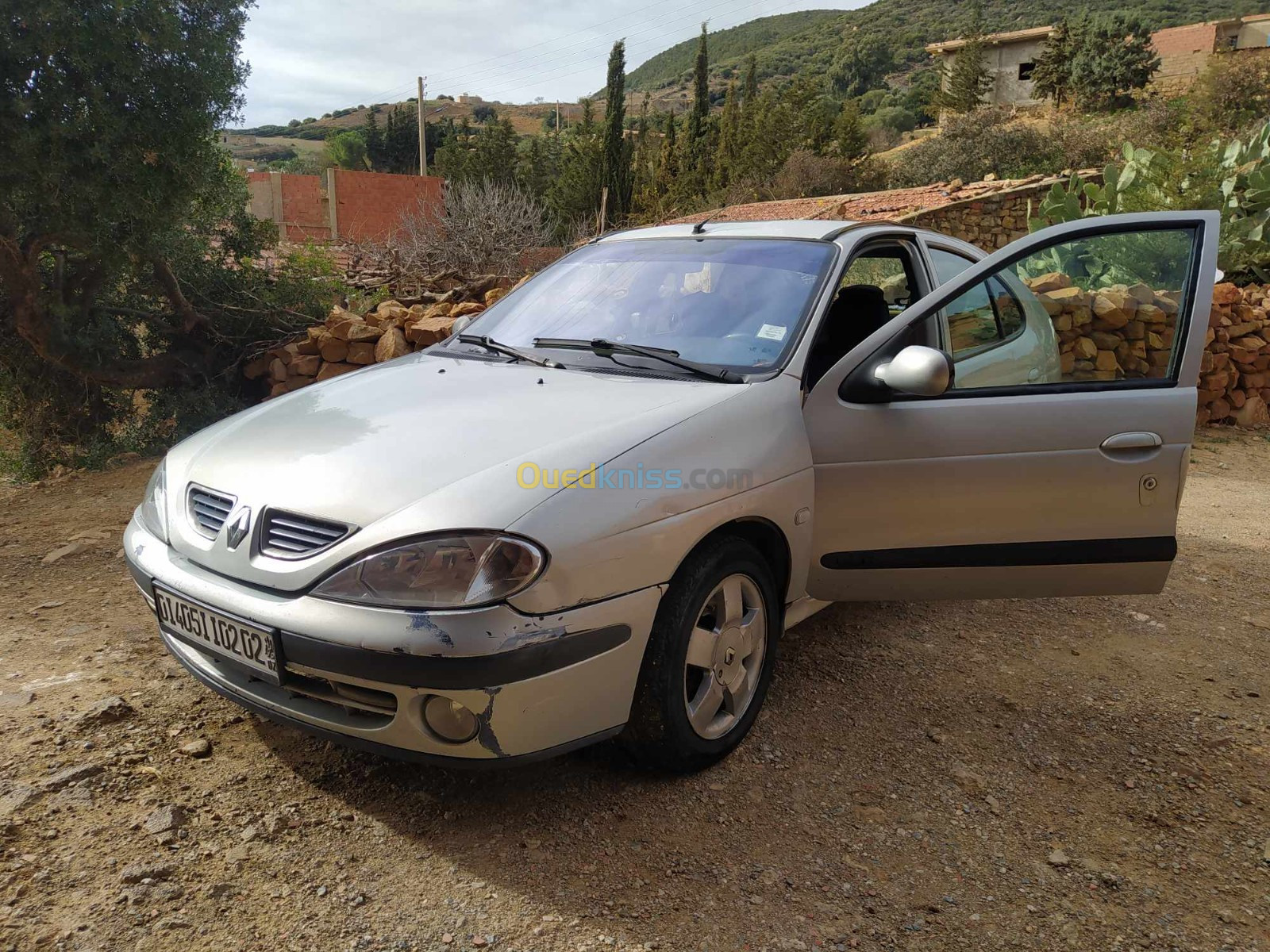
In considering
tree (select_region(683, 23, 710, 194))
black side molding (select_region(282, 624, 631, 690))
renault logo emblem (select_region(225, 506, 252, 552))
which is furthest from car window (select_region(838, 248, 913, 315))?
tree (select_region(683, 23, 710, 194))

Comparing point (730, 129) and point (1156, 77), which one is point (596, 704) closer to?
point (730, 129)

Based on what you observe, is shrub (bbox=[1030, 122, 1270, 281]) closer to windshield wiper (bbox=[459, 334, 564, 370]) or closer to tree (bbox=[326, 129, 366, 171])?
windshield wiper (bbox=[459, 334, 564, 370])

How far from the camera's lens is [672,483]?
7.95 ft

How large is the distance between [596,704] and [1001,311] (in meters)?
2.25

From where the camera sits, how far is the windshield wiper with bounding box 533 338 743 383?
2877mm

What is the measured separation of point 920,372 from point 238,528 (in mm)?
2013

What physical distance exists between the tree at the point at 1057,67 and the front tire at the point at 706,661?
43132 mm

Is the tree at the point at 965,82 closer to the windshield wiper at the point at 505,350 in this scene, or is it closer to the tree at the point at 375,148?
the tree at the point at 375,148

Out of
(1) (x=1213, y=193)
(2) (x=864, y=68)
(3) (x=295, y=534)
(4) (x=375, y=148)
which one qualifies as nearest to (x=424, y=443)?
(3) (x=295, y=534)

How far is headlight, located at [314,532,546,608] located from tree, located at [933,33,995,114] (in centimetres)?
4127

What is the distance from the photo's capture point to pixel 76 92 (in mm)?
6324

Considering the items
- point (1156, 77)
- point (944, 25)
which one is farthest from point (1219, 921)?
point (944, 25)

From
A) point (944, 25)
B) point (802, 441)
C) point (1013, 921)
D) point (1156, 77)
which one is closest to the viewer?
point (1013, 921)

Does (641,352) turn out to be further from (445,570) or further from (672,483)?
(445,570)
